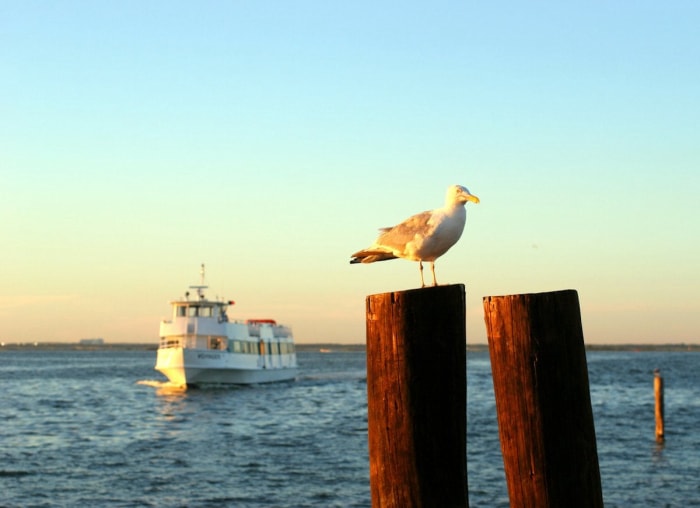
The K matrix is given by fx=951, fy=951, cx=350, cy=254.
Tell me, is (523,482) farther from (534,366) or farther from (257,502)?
(257,502)

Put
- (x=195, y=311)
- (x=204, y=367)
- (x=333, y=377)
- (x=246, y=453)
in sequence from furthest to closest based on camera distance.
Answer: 1. (x=333, y=377)
2. (x=195, y=311)
3. (x=204, y=367)
4. (x=246, y=453)

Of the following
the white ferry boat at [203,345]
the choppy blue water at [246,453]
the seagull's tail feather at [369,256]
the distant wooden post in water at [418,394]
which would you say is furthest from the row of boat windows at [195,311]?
the distant wooden post in water at [418,394]

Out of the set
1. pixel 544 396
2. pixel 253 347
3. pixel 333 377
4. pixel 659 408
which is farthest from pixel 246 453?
pixel 333 377

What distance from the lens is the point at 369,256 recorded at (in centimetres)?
624

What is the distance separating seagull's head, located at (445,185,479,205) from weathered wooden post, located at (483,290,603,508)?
2088 millimetres

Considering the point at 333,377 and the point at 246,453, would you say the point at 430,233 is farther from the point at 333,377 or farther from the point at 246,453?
the point at 333,377

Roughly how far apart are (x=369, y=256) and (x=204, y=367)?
4764 centimetres

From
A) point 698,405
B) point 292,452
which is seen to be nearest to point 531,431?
point 292,452

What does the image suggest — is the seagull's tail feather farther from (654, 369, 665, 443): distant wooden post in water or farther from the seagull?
(654, 369, 665, 443): distant wooden post in water

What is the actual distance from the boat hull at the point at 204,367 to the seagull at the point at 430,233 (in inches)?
1877

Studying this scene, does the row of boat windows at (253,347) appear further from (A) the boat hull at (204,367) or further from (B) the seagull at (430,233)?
(B) the seagull at (430,233)

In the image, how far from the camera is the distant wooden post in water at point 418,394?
382cm

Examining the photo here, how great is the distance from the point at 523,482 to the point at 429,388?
0.61 metres

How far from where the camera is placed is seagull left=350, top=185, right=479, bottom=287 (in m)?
5.86
